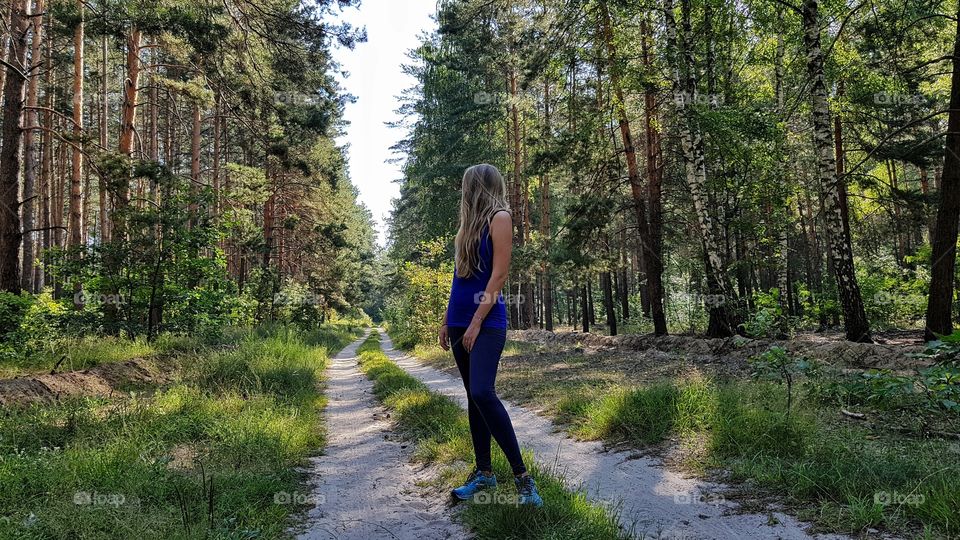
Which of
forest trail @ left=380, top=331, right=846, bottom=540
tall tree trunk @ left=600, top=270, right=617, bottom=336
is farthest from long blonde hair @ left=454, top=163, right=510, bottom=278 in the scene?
tall tree trunk @ left=600, top=270, right=617, bottom=336

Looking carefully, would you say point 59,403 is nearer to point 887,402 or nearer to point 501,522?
point 501,522

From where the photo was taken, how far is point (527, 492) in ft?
8.83

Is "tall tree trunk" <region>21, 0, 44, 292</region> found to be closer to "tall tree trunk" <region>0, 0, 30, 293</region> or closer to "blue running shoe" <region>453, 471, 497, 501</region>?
"tall tree trunk" <region>0, 0, 30, 293</region>

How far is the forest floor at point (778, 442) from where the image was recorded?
2588mm

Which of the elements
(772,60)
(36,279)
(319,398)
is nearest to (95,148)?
(319,398)

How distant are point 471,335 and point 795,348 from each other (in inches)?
310

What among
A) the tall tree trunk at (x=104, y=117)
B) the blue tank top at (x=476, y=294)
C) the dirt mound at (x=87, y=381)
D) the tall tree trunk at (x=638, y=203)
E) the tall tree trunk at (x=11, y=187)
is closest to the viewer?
the blue tank top at (x=476, y=294)

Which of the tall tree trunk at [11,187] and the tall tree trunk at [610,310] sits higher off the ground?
the tall tree trunk at [11,187]

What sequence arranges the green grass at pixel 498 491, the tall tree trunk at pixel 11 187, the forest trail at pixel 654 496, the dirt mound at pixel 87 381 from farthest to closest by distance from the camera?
1. the tall tree trunk at pixel 11 187
2. the dirt mound at pixel 87 381
3. the forest trail at pixel 654 496
4. the green grass at pixel 498 491

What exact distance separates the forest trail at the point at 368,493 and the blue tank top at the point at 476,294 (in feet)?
4.02

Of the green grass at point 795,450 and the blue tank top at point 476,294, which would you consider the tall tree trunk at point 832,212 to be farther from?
the blue tank top at point 476,294

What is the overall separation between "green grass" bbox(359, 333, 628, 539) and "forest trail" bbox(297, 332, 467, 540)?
7.4 inches

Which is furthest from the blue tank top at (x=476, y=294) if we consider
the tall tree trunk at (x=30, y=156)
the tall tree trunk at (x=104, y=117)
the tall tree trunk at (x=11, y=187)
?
the tall tree trunk at (x=104, y=117)

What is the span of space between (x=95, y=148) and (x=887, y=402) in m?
12.4
